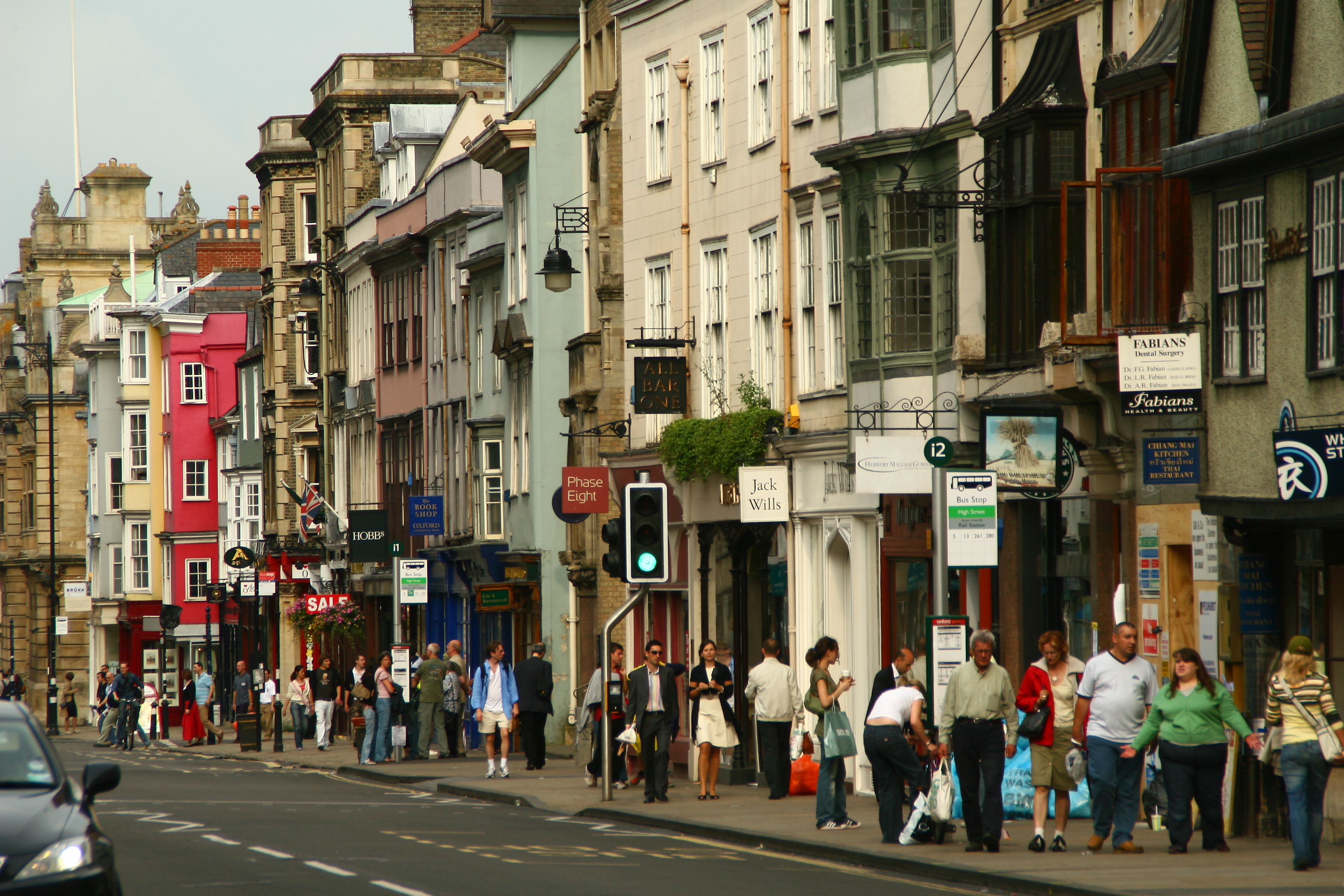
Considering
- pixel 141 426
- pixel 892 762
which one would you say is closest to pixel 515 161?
pixel 892 762

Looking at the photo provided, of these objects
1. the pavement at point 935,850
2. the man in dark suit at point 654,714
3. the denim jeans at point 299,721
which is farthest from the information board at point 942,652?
the denim jeans at point 299,721

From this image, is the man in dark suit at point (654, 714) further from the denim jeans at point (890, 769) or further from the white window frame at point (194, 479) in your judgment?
the white window frame at point (194, 479)

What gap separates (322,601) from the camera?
51.6 meters

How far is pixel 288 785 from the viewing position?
3225cm

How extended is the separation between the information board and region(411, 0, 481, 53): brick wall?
146 ft

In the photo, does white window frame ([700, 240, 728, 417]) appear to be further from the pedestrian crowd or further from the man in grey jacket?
the pedestrian crowd

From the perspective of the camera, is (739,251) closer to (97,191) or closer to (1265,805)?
(1265,805)

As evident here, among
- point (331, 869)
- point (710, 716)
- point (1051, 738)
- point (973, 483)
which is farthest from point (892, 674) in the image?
point (331, 869)

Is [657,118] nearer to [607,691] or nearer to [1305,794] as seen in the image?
[607,691]

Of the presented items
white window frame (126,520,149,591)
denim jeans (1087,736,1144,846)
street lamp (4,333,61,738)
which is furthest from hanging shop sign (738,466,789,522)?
white window frame (126,520,149,591)

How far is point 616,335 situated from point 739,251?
19.0 ft

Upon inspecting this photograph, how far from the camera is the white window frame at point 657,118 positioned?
33.4m

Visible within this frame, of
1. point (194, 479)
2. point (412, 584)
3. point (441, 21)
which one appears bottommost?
point (412, 584)

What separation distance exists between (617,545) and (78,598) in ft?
203
